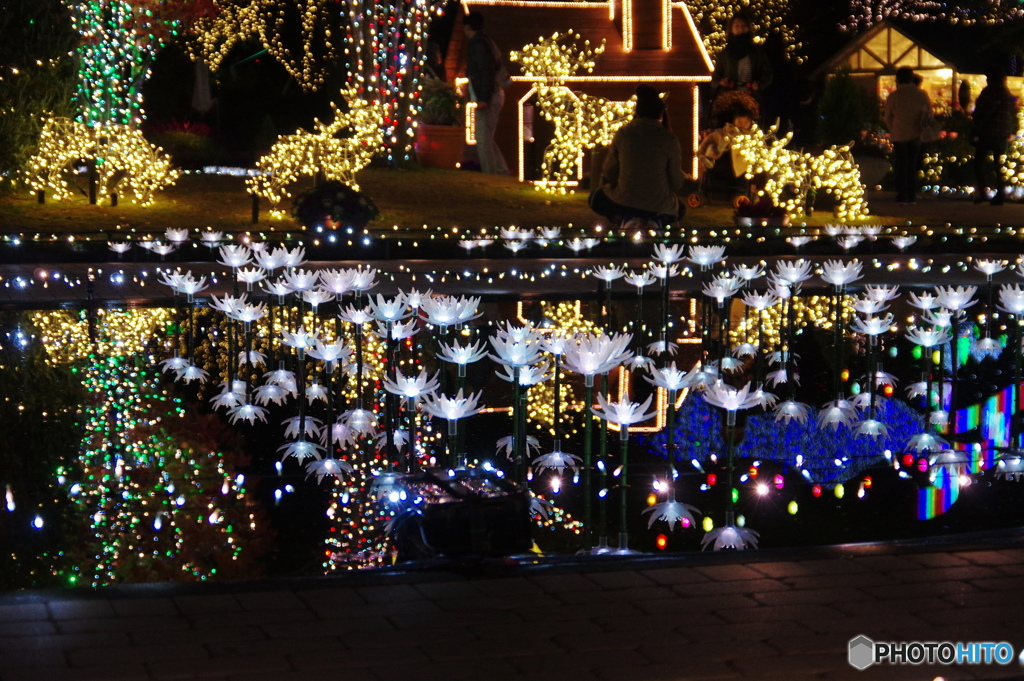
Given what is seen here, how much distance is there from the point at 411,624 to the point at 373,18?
61.0ft

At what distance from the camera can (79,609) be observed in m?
4.32

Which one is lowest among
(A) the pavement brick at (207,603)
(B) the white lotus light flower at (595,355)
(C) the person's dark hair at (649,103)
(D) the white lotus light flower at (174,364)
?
(D) the white lotus light flower at (174,364)

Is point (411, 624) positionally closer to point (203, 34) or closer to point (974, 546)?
point (974, 546)

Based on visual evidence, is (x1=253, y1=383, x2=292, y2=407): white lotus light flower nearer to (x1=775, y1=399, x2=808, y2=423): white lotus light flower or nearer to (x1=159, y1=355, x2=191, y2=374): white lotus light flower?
(x1=159, y1=355, x2=191, y2=374): white lotus light flower

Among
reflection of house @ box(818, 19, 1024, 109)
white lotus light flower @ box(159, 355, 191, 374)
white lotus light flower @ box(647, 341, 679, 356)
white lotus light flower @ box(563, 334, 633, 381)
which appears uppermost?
reflection of house @ box(818, 19, 1024, 109)

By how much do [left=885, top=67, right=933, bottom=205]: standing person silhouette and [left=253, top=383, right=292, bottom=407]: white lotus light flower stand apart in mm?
14727

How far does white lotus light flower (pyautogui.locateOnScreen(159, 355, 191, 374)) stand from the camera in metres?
9.50

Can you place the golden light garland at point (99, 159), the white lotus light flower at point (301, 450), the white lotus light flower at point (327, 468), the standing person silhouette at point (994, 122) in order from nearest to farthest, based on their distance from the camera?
the white lotus light flower at point (327, 468)
the white lotus light flower at point (301, 450)
the golden light garland at point (99, 159)
the standing person silhouette at point (994, 122)

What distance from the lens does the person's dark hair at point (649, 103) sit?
1445cm

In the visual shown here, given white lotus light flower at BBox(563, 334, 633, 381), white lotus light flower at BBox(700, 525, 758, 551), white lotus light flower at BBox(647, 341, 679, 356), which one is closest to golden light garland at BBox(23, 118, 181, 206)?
white lotus light flower at BBox(647, 341, 679, 356)

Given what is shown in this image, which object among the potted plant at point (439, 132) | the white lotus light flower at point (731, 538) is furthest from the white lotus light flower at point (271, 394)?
the potted plant at point (439, 132)

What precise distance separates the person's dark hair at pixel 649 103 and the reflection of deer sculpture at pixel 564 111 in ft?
20.0

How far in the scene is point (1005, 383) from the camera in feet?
30.7

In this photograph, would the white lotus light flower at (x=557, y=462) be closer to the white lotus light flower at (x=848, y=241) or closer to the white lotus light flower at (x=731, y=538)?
the white lotus light flower at (x=731, y=538)
